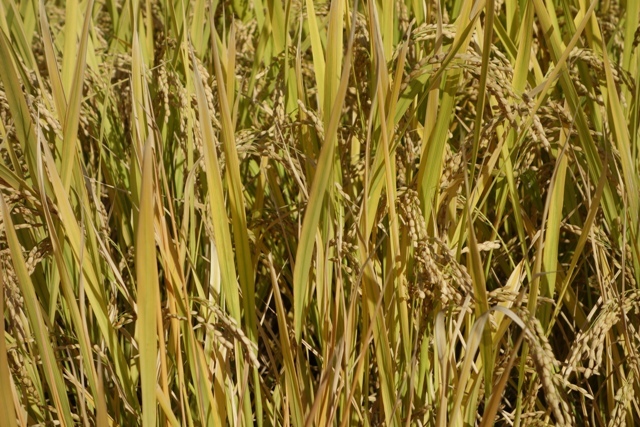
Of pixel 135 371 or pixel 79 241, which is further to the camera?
pixel 135 371

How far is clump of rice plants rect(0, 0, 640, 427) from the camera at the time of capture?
90cm

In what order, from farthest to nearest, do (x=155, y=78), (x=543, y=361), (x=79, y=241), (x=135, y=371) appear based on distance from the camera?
(x=155, y=78), (x=135, y=371), (x=79, y=241), (x=543, y=361)

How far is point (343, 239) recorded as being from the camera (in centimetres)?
110

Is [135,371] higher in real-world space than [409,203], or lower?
lower

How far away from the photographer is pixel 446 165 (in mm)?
1101

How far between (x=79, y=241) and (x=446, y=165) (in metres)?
0.54

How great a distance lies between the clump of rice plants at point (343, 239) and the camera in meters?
0.90

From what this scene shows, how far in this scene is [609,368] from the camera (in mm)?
1163

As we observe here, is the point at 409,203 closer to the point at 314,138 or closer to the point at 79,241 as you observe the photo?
the point at 314,138

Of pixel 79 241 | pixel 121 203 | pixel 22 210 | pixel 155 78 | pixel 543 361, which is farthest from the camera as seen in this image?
pixel 155 78

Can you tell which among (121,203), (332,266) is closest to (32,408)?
(121,203)

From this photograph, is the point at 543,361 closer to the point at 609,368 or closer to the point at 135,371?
the point at 609,368

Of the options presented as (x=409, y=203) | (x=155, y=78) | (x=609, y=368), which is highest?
(x=155, y=78)

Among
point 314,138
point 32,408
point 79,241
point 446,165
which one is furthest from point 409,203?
point 32,408
